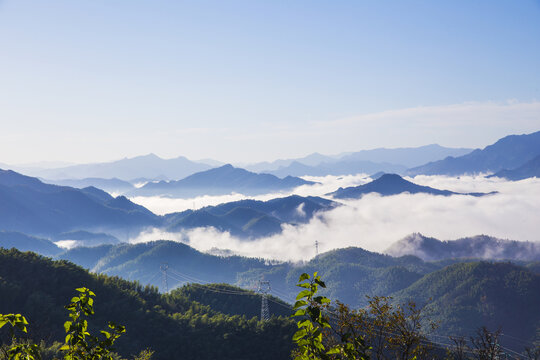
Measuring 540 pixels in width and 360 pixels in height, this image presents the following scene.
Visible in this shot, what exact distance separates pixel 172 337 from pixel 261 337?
2795 cm

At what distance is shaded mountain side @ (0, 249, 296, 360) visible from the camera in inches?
5158

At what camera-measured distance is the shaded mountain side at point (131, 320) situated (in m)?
131

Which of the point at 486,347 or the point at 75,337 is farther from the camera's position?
the point at 486,347

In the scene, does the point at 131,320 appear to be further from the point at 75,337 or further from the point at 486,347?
the point at 75,337

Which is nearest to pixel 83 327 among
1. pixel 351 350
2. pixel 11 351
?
pixel 11 351

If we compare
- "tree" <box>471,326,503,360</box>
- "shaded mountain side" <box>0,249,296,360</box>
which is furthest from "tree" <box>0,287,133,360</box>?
"shaded mountain side" <box>0,249,296,360</box>

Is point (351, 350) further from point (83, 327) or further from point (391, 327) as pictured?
point (391, 327)

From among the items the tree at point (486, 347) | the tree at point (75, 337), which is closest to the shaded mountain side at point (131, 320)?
the tree at point (486, 347)

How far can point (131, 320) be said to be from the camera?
505 ft

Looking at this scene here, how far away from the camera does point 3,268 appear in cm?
15050

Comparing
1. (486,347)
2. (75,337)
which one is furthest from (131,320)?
(75,337)

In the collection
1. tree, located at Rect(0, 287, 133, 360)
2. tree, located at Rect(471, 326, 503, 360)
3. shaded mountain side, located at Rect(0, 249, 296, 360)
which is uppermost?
tree, located at Rect(0, 287, 133, 360)

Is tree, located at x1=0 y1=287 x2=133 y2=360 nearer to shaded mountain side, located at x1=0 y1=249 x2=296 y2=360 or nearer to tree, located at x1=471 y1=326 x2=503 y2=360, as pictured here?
tree, located at x1=471 y1=326 x2=503 y2=360

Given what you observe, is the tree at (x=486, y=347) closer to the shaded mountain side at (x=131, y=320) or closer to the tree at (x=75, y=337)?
the tree at (x=75, y=337)
